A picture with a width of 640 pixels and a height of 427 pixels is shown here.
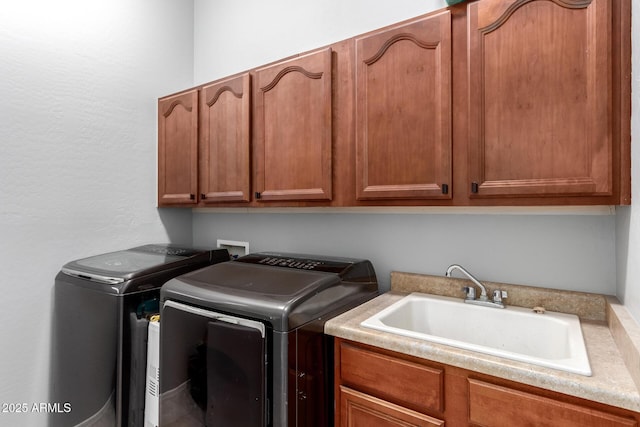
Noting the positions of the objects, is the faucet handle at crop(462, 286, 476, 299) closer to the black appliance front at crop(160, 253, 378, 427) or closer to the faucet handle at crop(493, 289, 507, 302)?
the faucet handle at crop(493, 289, 507, 302)

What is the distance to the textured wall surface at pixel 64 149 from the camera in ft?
5.93

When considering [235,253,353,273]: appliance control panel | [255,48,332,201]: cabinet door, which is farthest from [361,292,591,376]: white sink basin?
[255,48,332,201]: cabinet door

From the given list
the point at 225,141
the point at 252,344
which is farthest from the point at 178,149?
the point at 252,344

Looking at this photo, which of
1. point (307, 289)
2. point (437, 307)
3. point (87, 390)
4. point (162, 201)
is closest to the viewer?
point (307, 289)

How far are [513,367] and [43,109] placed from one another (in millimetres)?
2501

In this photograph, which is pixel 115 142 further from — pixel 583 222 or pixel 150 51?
pixel 583 222

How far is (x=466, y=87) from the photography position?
1.26 meters

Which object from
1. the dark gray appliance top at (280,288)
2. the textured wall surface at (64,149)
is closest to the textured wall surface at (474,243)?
the dark gray appliance top at (280,288)

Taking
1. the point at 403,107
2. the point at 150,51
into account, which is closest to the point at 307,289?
the point at 403,107

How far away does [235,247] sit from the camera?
2453 mm

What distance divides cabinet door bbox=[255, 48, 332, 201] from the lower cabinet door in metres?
0.83

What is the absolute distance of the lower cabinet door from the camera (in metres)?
1.08

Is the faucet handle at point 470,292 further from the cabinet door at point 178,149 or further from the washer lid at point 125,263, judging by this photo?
the cabinet door at point 178,149

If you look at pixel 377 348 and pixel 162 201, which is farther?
pixel 162 201
